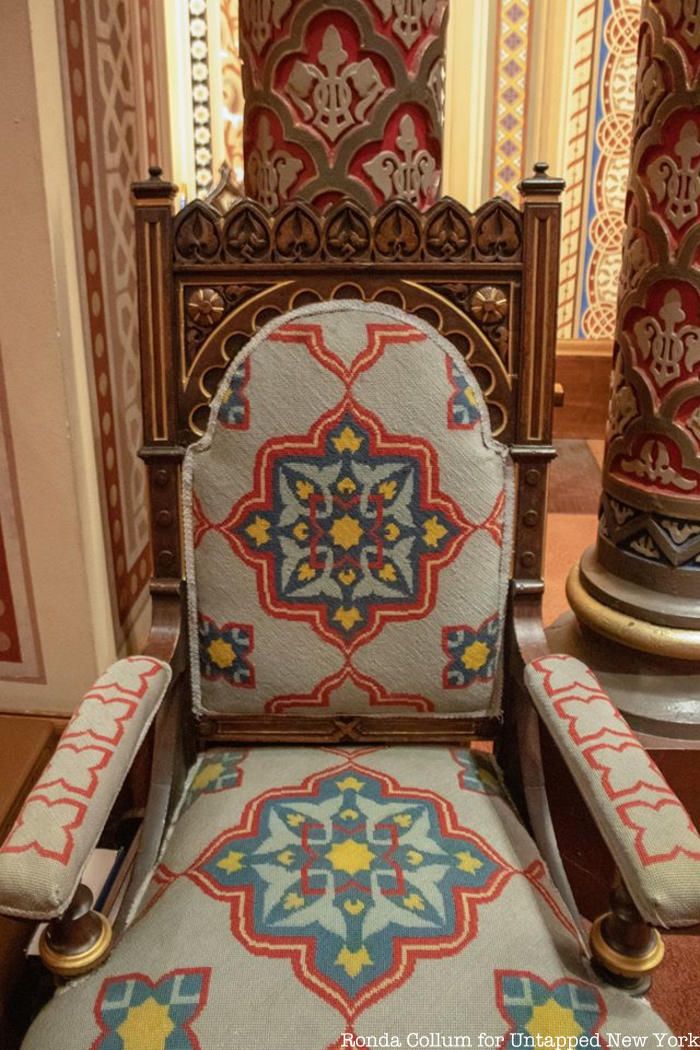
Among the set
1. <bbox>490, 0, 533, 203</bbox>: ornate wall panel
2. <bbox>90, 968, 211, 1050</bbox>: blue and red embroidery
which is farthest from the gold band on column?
<bbox>490, 0, 533, 203</bbox>: ornate wall panel

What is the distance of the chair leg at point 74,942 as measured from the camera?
92cm

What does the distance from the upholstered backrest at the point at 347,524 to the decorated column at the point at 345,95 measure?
33cm

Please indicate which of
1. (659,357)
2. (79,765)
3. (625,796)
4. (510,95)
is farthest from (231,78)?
(625,796)

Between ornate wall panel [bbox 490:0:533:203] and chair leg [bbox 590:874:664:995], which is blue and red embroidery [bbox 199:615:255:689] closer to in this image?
chair leg [bbox 590:874:664:995]

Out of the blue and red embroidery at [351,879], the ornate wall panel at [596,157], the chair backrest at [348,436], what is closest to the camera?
the blue and red embroidery at [351,879]

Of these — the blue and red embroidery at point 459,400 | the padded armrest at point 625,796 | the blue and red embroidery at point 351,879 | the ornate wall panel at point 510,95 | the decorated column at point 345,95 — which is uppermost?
the ornate wall panel at point 510,95

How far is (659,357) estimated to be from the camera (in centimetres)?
159

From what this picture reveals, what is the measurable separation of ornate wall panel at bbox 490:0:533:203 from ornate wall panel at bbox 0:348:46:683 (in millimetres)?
2953

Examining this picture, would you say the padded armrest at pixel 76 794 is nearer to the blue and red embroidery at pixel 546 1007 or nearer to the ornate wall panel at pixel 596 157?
the blue and red embroidery at pixel 546 1007

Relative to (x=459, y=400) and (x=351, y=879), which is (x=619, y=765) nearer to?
(x=351, y=879)

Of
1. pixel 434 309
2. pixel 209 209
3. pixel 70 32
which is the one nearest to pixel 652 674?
pixel 434 309

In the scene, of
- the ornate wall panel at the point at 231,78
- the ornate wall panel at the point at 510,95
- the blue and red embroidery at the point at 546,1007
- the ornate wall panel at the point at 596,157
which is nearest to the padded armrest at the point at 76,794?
the blue and red embroidery at the point at 546,1007

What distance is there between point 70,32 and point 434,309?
76 centimetres

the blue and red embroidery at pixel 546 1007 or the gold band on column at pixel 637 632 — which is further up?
the gold band on column at pixel 637 632
